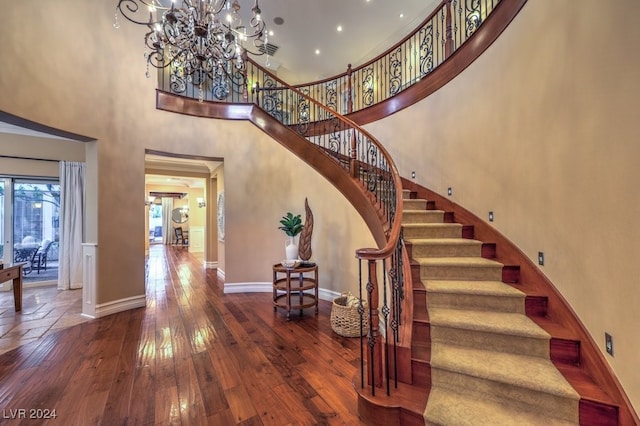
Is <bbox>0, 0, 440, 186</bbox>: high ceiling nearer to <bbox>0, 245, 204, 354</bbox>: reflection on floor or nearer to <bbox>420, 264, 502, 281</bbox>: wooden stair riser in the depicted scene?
<bbox>0, 245, 204, 354</bbox>: reflection on floor

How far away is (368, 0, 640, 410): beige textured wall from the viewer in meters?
1.41

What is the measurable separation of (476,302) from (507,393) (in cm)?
74

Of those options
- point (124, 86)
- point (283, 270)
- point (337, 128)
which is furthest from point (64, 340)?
point (337, 128)

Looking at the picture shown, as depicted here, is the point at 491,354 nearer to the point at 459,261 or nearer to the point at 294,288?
the point at 459,261

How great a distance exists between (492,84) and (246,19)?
6.27 metres

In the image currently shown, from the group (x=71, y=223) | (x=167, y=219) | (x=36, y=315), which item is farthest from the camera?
(x=167, y=219)

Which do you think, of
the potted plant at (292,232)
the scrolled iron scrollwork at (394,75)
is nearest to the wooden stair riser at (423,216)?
the potted plant at (292,232)

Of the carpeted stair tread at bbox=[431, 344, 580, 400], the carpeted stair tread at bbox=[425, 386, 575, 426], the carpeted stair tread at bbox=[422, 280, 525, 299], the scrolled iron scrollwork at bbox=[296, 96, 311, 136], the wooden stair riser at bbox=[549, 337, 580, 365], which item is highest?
the scrolled iron scrollwork at bbox=[296, 96, 311, 136]

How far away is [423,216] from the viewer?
11.4 feet

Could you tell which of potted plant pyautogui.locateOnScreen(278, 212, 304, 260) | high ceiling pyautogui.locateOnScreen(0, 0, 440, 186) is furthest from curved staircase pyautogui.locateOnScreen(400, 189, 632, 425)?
high ceiling pyautogui.locateOnScreen(0, 0, 440, 186)

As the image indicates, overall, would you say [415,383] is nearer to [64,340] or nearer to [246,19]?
[64,340]

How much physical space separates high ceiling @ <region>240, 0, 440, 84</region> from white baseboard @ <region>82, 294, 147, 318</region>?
21.6 ft

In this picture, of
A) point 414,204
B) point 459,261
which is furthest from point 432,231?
point 414,204

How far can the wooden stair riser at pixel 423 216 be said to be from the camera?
135 inches
